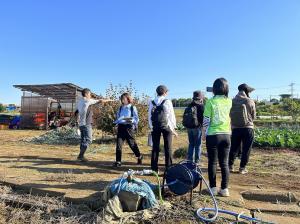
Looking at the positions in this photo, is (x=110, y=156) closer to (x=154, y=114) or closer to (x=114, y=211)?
(x=154, y=114)

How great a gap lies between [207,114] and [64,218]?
266 cm

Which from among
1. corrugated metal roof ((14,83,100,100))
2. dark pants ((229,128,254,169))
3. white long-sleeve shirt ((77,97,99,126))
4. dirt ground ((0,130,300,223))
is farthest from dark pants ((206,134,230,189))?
corrugated metal roof ((14,83,100,100))

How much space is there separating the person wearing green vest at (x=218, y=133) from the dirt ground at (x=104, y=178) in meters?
0.38

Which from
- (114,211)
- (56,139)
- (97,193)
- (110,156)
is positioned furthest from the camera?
(56,139)

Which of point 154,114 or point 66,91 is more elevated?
point 66,91

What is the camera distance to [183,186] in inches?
200

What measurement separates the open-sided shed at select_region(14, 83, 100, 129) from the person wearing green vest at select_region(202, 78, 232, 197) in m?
19.1

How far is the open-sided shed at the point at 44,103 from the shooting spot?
2477 cm

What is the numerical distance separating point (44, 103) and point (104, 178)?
19.2 metres

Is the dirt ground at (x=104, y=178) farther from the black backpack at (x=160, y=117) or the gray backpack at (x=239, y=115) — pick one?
the black backpack at (x=160, y=117)

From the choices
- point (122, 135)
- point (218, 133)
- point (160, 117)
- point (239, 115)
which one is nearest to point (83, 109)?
point (122, 135)

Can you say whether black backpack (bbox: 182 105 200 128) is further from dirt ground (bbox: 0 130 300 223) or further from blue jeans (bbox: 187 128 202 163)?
dirt ground (bbox: 0 130 300 223)

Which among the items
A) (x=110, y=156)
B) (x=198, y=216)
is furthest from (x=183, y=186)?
(x=110, y=156)

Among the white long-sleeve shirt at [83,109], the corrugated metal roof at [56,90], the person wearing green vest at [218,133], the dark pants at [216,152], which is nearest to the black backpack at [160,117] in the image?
the person wearing green vest at [218,133]
